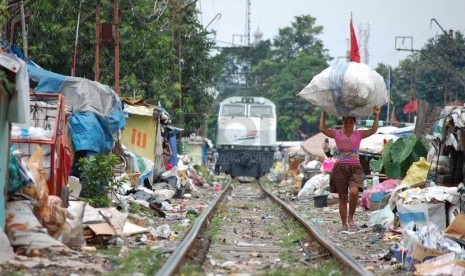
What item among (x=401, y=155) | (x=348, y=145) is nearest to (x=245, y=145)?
(x=401, y=155)

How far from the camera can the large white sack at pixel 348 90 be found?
12.6m

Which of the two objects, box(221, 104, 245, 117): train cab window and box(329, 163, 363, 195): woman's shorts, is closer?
box(329, 163, 363, 195): woman's shorts

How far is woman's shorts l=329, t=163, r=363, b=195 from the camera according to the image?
1245 cm

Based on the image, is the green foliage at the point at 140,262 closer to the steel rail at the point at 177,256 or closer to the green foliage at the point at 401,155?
the steel rail at the point at 177,256

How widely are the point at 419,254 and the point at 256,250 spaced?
260 cm

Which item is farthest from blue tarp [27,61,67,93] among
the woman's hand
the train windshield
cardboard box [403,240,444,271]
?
the train windshield

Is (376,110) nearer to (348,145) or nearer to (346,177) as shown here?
(348,145)

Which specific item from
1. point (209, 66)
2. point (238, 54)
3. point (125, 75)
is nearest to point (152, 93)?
point (125, 75)

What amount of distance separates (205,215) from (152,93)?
1970cm

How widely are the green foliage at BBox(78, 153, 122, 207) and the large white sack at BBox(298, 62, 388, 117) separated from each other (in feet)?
10.7

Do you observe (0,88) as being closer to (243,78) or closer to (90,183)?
(90,183)

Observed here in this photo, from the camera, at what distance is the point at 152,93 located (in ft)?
111

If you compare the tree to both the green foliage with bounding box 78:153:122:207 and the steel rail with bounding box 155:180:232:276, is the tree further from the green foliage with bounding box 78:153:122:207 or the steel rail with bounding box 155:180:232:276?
the steel rail with bounding box 155:180:232:276

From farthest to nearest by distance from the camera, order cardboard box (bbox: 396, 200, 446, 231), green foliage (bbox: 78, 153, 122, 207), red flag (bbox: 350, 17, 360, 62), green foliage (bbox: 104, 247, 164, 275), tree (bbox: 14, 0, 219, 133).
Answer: tree (bbox: 14, 0, 219, 133)
red flag (bbox: 350, 17, 360, 62)
green foliage (bbox: 78, 153, 122, 207)
cardboard box (bbox: 396, 200, 446, 231)
green foliage (bbox: 104, 247, 164, 275)
